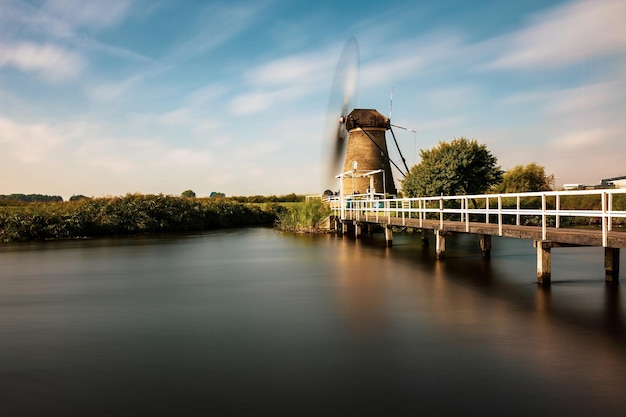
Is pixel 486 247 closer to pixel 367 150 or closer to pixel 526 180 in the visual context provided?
pixel 367 150

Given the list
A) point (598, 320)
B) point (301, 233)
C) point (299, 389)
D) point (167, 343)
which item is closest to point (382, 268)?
point (598, 320)

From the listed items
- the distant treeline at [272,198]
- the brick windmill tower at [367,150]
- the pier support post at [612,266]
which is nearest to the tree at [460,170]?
the brick windmill tower at [367,150]

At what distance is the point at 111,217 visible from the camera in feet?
128

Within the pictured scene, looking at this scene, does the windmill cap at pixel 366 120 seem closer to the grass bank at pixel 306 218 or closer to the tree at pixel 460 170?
the grass bank at pixel 306 218

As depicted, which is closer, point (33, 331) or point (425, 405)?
point (425, 405)

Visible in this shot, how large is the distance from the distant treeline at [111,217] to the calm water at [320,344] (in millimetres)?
20397

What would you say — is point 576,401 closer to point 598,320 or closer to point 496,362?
point 496,362

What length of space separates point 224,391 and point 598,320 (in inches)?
270

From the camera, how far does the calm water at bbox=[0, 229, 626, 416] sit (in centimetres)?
584

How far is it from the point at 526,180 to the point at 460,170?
20.5 m

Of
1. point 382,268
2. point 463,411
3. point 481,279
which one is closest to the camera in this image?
point 463,411

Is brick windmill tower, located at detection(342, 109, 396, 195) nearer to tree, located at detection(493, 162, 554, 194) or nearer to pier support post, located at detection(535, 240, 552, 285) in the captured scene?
tree, located at detection(493, 162, 554, 194)

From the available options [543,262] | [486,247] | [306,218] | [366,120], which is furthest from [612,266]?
[366,120]

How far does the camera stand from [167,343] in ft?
27.5
